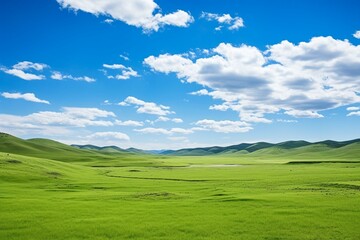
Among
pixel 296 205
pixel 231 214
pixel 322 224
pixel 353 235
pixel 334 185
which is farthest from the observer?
pixel 334 185

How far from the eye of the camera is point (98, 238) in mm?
25078

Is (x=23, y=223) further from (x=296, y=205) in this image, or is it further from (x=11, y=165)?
(x=11, y=165)

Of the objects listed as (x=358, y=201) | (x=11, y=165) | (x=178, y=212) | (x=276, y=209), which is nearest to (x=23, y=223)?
(x=178, y=212)

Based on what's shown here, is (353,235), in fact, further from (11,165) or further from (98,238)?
(11,165)

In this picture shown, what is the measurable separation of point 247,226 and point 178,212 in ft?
24.9

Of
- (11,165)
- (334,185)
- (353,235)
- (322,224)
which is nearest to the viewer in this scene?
(353,235)

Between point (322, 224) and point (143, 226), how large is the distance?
14.1 metres

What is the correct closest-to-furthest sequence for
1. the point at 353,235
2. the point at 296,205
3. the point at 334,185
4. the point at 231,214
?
the point at 353,235 → the point at 231,214 → the point at 296,205 → the point at 334,185

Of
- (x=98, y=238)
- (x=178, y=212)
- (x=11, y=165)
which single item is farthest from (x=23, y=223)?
(x=11, y=165)

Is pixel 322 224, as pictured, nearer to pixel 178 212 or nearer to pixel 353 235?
pixel 353 235

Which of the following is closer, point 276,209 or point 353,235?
point 353,235

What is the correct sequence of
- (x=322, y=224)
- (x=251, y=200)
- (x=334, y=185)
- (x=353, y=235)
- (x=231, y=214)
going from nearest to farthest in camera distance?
(x=353, y=235), (x=322, y=224), (x=231, y=214), (x=251, y=200), (x=334, y=185)

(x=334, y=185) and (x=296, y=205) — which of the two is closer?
(x=296, y=205)

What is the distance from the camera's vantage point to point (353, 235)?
2488 cm
